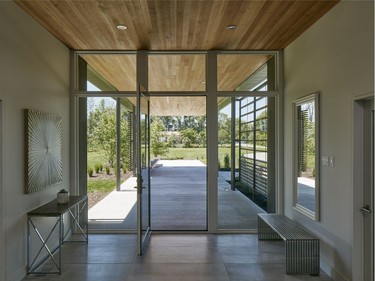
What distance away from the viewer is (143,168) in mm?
4504

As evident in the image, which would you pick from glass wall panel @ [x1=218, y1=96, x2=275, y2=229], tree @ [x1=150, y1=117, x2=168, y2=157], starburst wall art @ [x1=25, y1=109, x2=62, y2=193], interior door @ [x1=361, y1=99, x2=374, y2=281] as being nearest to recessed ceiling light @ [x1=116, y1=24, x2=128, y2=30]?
starburst wall art @ [x1=25, y1=109, x2=62, y2=193]

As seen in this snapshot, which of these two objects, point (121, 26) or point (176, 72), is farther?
point (176, 72)

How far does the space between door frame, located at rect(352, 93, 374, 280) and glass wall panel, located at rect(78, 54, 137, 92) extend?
3395 millimetres

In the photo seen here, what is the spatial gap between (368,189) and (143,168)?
289cm

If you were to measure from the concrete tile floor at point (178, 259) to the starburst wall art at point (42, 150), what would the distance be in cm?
108

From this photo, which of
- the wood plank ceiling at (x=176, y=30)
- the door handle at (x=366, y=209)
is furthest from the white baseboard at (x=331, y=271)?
the wood plank ceiling at (x=176, y=30)

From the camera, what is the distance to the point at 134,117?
201 inches

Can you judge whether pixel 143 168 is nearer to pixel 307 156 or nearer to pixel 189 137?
pixel 189 137

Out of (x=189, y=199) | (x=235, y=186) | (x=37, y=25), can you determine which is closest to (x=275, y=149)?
(x=235, y=186)

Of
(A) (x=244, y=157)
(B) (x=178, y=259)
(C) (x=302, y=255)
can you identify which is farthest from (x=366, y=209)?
(A) (x=244, y=157)

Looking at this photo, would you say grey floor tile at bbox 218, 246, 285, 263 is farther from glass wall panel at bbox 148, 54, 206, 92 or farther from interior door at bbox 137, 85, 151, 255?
glass wall panel at bbox 148, 54, 206, 92

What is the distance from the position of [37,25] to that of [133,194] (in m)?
2.95

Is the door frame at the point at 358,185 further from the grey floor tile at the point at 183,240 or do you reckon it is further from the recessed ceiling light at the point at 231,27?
the grey floor tile at the point at 183,240

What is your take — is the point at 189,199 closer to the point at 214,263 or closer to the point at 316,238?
the point at 214,263
